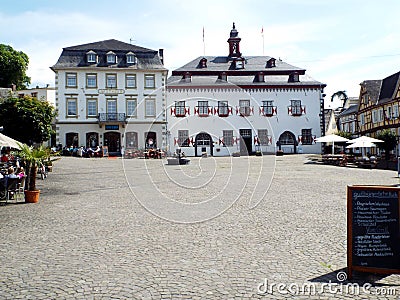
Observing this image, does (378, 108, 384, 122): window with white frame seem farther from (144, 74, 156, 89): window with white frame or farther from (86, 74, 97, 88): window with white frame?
(86, 74, 97, 88): window with white frame

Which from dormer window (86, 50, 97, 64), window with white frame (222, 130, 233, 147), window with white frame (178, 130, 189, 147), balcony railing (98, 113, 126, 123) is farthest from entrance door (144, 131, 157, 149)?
dormer window (86, 50, 97, 64)

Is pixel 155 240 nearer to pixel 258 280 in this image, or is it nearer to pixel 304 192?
pixel 258 280

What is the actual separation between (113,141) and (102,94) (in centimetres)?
484

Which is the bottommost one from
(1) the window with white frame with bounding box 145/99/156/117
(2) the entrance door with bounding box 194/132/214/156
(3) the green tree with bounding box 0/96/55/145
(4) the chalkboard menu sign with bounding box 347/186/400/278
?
(4) the chalkboard menu sign with bounding box 347/186/400/278

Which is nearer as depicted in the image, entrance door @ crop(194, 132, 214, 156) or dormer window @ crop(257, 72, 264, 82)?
entrance door @ crop(194, 132, 214, 156)

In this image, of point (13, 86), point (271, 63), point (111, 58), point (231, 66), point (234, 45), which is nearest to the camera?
point (111, 58)

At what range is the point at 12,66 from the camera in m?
54.9

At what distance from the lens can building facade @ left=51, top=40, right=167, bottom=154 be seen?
1635 inches

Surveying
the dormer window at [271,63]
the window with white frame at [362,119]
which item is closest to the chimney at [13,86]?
the dormer window at [271,63]

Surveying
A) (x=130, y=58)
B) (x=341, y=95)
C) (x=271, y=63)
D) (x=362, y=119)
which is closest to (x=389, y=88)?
(x=362, y=119)

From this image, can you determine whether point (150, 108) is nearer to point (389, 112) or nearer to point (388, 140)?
point (388, 140)

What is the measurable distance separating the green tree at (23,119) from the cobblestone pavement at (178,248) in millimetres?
23054

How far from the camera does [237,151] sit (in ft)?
109

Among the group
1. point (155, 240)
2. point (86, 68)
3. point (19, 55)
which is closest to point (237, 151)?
point (86, 68)
